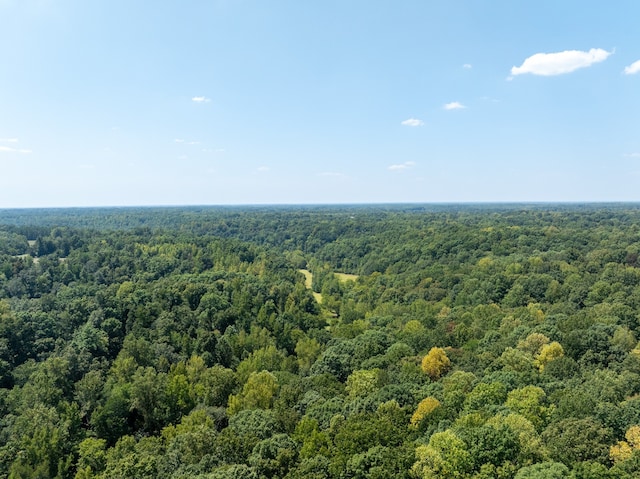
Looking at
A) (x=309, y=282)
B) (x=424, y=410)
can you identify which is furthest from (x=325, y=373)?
(x=309, y=282)

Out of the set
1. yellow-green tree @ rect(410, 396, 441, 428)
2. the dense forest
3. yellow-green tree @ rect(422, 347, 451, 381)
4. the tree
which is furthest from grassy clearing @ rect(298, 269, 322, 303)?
the tree

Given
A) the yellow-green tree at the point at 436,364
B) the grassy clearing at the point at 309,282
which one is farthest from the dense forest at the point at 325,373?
the grassy clearing at the point at 309,282

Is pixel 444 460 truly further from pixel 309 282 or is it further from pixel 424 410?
pixel 309 282

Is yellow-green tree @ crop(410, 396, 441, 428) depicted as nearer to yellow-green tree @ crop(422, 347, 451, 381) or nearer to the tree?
the tree

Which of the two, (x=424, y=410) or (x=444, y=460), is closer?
(x=444, y=460)

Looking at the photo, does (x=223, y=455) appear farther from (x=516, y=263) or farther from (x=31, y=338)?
(x=516, y=263)

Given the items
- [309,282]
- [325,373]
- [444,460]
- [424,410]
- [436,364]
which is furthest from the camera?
[309,282]

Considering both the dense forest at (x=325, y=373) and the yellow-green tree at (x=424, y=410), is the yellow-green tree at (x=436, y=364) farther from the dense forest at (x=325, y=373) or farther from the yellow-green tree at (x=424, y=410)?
the yellow-green tree at (x=424, y=410)

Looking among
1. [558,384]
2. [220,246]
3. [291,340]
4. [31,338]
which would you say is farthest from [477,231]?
[31,338]

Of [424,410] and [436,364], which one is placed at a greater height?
[424,410]
